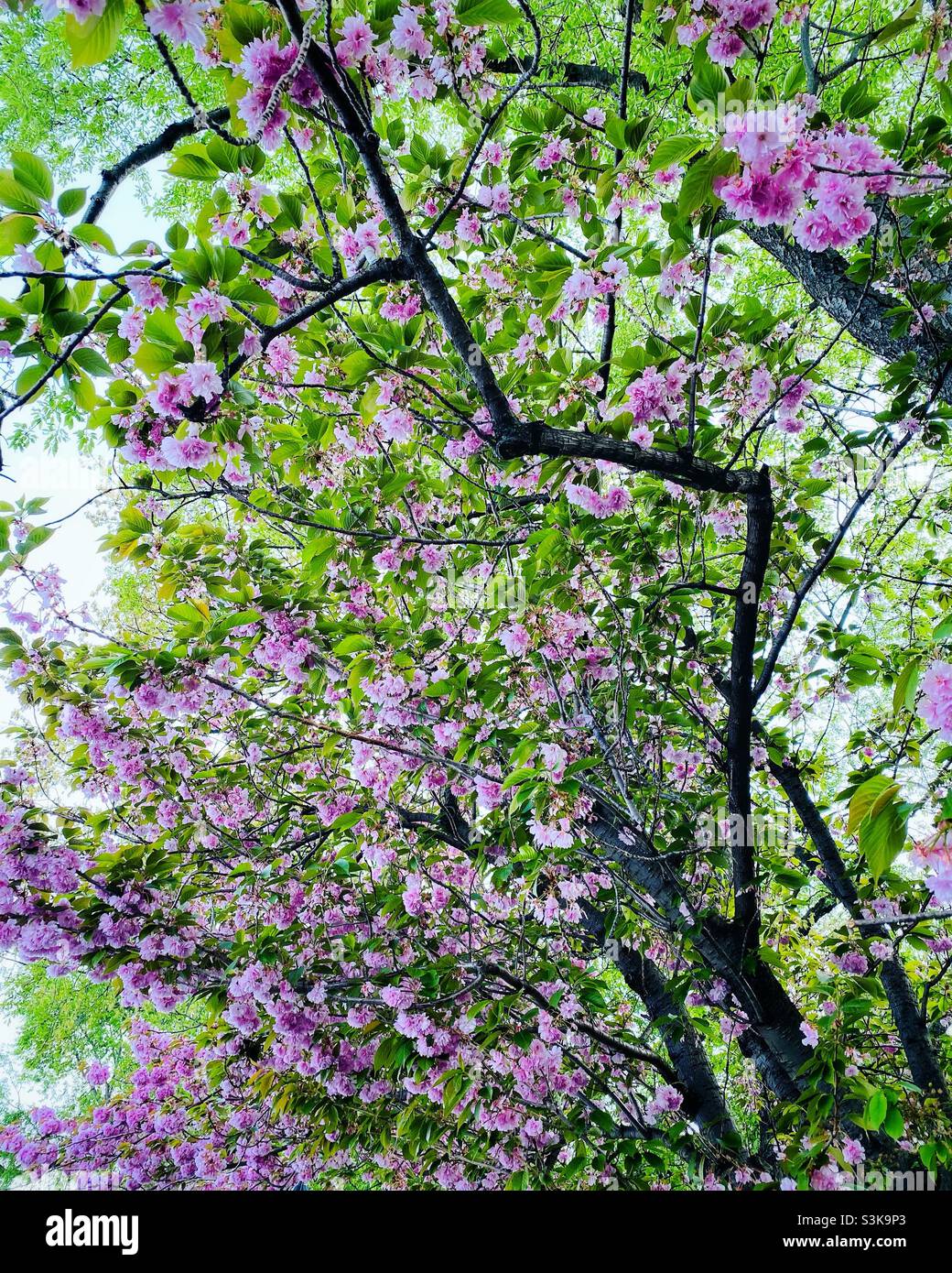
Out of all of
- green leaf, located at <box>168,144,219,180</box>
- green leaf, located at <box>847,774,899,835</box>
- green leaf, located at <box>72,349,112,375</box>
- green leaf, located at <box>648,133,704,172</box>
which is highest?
green leaf, located at <box>168,144,219,180</box>

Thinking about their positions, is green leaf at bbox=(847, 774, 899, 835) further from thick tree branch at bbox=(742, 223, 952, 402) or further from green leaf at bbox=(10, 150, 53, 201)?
thick tree branch at bbox=(742, 223, 952, 402)

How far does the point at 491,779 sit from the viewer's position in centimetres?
280

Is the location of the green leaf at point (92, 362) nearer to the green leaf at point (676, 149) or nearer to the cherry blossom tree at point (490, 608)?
the cherry blossom tree at point (490, 608)

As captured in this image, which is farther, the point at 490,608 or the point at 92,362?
the point at 490,608

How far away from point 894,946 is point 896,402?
75.3 inches

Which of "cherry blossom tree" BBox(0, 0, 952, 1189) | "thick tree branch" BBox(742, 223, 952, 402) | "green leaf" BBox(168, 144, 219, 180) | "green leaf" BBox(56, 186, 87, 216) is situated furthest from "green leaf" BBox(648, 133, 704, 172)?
"thick tree branch" BBox(742, 223, 952, 402)

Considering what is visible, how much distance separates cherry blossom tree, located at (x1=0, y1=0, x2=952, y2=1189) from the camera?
5.07 ft

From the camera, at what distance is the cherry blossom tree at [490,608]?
5.07ft

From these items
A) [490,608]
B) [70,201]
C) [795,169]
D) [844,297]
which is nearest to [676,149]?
[795,169]

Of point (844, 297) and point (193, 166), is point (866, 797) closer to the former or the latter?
point (193, 166)

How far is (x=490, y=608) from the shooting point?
107 inches

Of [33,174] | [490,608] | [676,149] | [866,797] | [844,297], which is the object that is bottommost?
[866,797]

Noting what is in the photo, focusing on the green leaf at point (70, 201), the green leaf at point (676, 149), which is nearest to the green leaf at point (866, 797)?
the green leaf at point (676, 149)

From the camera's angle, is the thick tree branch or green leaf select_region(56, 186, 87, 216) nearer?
green leaf select_region(56, 186, 87, 216)
